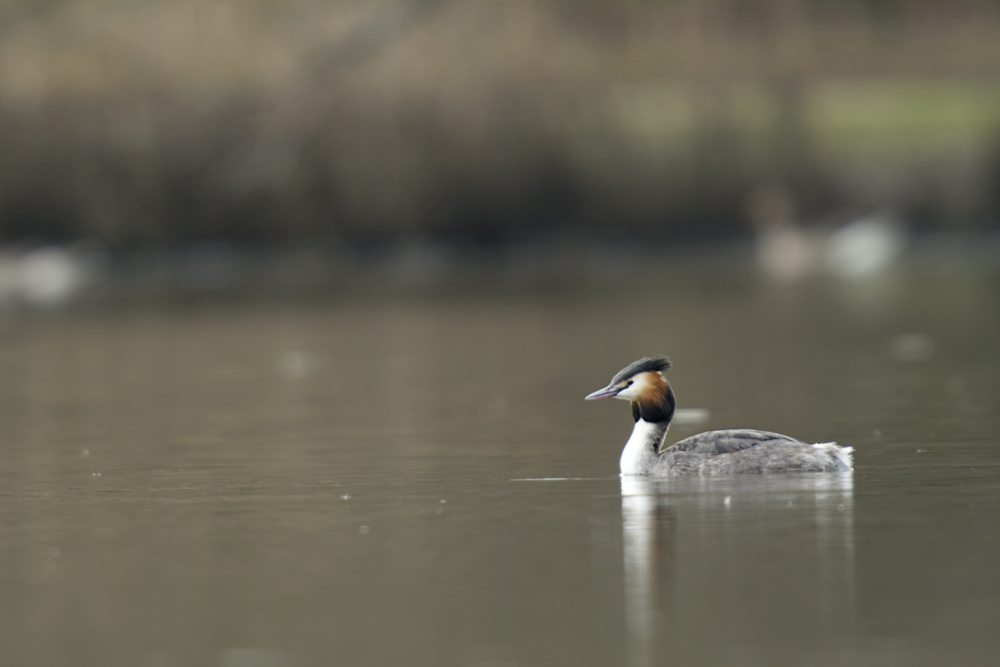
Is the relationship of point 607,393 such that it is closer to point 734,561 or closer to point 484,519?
point 484,519

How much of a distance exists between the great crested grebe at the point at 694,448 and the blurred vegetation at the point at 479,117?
1779cm

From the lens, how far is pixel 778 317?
73.5ft

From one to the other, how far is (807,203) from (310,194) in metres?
10.7

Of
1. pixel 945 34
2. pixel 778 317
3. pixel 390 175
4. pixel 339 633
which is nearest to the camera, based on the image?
pixel 339 633

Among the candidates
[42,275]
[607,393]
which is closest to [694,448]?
[607,393]

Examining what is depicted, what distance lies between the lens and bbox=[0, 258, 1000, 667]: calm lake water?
5.96m

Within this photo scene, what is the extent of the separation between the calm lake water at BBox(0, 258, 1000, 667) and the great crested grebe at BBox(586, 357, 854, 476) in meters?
0.15

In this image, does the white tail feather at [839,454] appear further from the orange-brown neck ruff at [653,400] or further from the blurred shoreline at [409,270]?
the blurred shoreline at [409,270]

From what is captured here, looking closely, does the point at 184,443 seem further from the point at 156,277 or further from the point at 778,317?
the point at 156,277

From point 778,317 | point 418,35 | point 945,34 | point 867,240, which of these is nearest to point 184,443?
point 778,317

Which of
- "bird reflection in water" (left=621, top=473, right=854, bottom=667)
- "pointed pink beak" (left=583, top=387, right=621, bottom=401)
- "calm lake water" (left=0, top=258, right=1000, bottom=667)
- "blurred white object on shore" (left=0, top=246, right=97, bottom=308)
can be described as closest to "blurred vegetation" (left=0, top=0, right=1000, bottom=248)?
"blurred white object on shore" (left=0, top=246, right=97, bottom=308)

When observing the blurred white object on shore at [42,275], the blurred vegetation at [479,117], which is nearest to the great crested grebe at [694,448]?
the blurred vegetation at [479,117]

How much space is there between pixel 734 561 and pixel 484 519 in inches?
57.5

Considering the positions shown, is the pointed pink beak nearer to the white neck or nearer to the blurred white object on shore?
the white neck
